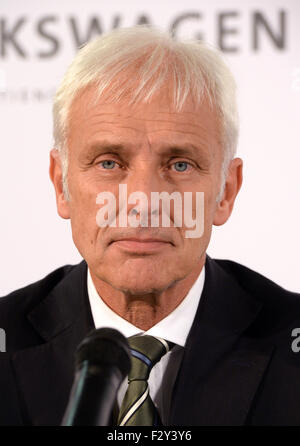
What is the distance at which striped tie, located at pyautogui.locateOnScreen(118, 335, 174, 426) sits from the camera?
45.5 inches

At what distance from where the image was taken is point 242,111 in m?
1.71

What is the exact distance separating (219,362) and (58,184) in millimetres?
462

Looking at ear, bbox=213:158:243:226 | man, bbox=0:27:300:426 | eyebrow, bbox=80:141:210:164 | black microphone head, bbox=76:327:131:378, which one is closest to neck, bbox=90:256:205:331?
man, bbox=0:27:300:426

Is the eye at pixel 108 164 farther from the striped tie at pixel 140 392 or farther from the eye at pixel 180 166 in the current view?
the striped tie at pixel 140 392

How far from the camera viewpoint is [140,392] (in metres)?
1.17

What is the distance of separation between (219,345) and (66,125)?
50 centimetres

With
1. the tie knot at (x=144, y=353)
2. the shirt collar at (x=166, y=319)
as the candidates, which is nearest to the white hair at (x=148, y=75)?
the shirt collar at (x=166, y=319)

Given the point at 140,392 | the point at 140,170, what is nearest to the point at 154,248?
the point at 140,170

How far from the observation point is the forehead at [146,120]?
4.00 feet

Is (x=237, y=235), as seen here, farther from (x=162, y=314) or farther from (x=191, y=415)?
(x=191, y=415)

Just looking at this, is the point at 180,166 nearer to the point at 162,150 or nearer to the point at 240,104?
the point at 162,150

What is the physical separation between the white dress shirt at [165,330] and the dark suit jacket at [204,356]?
0.6 inches

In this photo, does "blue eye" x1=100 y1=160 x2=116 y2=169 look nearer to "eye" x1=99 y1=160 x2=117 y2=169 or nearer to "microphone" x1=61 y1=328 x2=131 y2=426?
"eye" x1=99 y1=160 x2=117 y2=169
